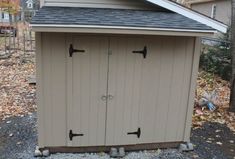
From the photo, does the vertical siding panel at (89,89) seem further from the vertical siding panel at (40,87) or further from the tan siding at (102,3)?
the tan siding at (102,3)

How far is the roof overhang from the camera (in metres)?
4.30

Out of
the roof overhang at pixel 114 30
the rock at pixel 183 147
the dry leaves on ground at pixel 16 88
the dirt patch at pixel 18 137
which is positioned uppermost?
the roof overhang at pixel 114 30

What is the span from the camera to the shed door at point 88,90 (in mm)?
4969

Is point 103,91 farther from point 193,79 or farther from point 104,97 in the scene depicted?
point 193,79

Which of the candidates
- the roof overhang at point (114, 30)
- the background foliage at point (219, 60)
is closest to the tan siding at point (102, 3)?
the roof overhang at point (114, 30)

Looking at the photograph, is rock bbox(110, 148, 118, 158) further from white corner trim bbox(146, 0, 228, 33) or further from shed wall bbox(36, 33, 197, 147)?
white corner trim bbox(146, 0, 228, 33)

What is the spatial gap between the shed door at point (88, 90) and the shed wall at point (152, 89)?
0.13 metres

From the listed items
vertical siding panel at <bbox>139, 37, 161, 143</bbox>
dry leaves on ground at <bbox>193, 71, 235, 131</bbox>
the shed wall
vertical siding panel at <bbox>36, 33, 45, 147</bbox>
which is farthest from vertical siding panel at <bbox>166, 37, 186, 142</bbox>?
vertical siding panel at <bbox>36, 33, 45, 147</bbox>

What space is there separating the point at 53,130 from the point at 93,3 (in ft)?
7.98

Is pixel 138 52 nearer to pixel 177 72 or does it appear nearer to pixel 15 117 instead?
pixel 177 72

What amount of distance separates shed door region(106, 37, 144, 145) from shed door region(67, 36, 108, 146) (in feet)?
0.41

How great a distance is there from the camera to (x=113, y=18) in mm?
4871

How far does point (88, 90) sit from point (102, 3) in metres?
1.67

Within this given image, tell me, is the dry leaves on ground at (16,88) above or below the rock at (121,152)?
below
